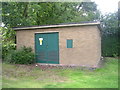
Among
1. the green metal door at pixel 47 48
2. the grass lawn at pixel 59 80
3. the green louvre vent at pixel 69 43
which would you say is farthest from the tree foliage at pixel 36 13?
the grass lawn at pixel 59 80

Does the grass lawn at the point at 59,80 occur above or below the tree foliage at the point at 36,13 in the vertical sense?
below

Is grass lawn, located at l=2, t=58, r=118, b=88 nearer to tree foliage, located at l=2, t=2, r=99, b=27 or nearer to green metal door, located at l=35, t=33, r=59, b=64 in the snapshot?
green metal door, located at l=35, t=33, r=59, b=64

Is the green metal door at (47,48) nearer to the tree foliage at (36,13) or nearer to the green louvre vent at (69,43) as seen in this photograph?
the green louvre vent at (69,43)

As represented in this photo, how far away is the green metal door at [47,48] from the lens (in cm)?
934

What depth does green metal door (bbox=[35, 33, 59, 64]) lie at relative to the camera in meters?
9.34

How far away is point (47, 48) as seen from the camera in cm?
954

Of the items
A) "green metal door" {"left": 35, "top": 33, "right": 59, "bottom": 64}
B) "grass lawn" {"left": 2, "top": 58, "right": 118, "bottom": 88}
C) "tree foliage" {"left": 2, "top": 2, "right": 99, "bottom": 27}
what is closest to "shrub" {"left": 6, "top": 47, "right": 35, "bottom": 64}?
"green metal door" {"left": 35, "top": 33, "right": 59, "bottom": 64}

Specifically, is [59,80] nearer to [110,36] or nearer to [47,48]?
[47,48]

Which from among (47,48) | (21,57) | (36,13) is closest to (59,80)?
(47,48)

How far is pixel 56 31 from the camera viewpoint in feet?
30.4

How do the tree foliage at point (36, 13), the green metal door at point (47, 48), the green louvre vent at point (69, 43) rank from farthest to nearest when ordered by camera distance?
the tree foliage at point (36, 13) < the green metal door at point (47, 48) < the green louvre vent at point (69, 43)

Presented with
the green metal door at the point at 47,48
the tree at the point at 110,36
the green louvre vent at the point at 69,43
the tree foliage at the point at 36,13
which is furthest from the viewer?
the tree at the point at 110,36

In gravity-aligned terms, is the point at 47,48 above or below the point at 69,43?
below

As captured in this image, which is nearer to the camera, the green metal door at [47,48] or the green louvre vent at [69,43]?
the green louvre vent at [69,43]
